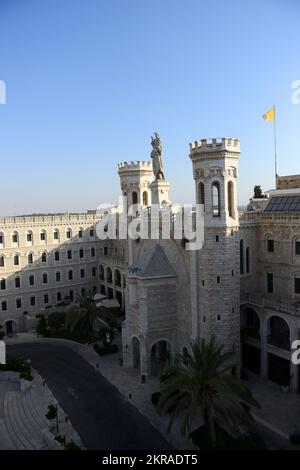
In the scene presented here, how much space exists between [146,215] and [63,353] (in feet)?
58.5

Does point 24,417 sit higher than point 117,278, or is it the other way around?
point 117,278

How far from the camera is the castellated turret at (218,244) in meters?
30.7

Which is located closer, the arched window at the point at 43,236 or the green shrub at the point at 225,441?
the green shrub at the point at 225,441

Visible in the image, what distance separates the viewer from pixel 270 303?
32625mm

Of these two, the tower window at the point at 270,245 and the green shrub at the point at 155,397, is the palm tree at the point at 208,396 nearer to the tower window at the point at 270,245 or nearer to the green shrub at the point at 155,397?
the green shrub at the point at 155,397

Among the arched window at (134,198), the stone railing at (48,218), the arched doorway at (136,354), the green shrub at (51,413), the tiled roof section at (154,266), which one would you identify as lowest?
the green shrub at (51,413)

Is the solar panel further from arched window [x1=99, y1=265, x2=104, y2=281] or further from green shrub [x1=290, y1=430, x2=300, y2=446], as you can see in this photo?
arched window [x1=99, y1=265, x2=104, y2=281]

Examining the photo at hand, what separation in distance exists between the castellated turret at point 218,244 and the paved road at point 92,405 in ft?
27.8

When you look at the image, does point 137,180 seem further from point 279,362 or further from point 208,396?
point 208,396

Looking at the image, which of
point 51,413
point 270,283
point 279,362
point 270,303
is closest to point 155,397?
point 51,413

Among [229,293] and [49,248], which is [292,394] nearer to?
[229,293]

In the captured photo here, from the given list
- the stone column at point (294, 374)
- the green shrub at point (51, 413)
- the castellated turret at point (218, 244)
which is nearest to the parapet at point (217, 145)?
the castellated turret at point (218, 244)

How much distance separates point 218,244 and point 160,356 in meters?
13.9
